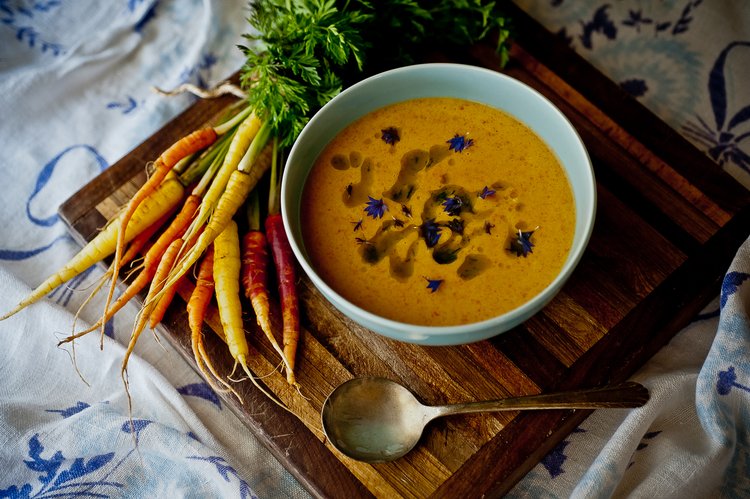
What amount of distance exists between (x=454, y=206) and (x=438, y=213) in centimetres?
5

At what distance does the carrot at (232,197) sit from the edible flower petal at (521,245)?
781 millimetres

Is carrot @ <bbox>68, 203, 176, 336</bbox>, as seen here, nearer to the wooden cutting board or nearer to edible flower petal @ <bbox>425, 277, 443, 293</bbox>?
the wooden cutting board

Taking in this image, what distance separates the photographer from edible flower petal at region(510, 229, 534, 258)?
196 centimetres

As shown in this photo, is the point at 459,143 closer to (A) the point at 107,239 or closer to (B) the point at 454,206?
(B) the point at 454,206

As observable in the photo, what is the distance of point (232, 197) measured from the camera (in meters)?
2.17

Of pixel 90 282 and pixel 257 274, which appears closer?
pixel 257 274

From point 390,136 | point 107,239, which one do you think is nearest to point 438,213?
point 390,136

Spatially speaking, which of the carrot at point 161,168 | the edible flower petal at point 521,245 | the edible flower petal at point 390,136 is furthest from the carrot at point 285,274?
the edible flower petal at point 521,245

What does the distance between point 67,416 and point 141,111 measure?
3.65 ft

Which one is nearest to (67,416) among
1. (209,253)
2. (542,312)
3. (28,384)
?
(28,384)

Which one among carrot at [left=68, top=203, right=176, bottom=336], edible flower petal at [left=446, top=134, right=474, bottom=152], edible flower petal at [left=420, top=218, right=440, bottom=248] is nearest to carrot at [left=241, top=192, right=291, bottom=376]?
Answer: carrot at [left=68, top=203, right=176, bottom=336]

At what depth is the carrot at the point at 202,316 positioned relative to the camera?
6.88ft

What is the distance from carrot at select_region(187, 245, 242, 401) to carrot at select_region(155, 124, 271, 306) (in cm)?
6

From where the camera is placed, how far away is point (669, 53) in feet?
9.11
